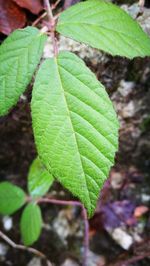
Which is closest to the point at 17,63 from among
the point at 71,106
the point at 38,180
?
the point at 71,106

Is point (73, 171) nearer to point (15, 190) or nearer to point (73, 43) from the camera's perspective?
point (73, 43)

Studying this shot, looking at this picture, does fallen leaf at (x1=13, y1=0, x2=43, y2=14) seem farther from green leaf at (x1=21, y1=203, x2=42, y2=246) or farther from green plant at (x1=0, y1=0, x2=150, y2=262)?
green leaf at (x1=21, y1=203, x2=42, y2=246)

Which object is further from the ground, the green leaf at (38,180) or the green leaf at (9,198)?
the green leaf at (38,180)

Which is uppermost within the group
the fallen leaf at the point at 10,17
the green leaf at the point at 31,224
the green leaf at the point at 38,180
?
the fallen leaf at the point at 10,17

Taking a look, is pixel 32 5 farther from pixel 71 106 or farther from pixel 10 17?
pixel 71 106

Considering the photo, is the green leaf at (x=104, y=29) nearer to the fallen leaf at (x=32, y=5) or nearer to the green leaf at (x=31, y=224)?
the fallen leaf at (x=32, y=5)

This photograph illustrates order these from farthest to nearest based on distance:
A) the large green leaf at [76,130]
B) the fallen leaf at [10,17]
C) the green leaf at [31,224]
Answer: the green leaf at [31,224]
the fallen leaf at [10,17]
the large green leaf at [76,130]

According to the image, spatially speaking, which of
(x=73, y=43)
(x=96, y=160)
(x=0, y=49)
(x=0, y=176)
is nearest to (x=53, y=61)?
(x=0, y=49)

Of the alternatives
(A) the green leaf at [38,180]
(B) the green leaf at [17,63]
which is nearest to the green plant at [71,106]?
(B) the green leaf at [17,63]
